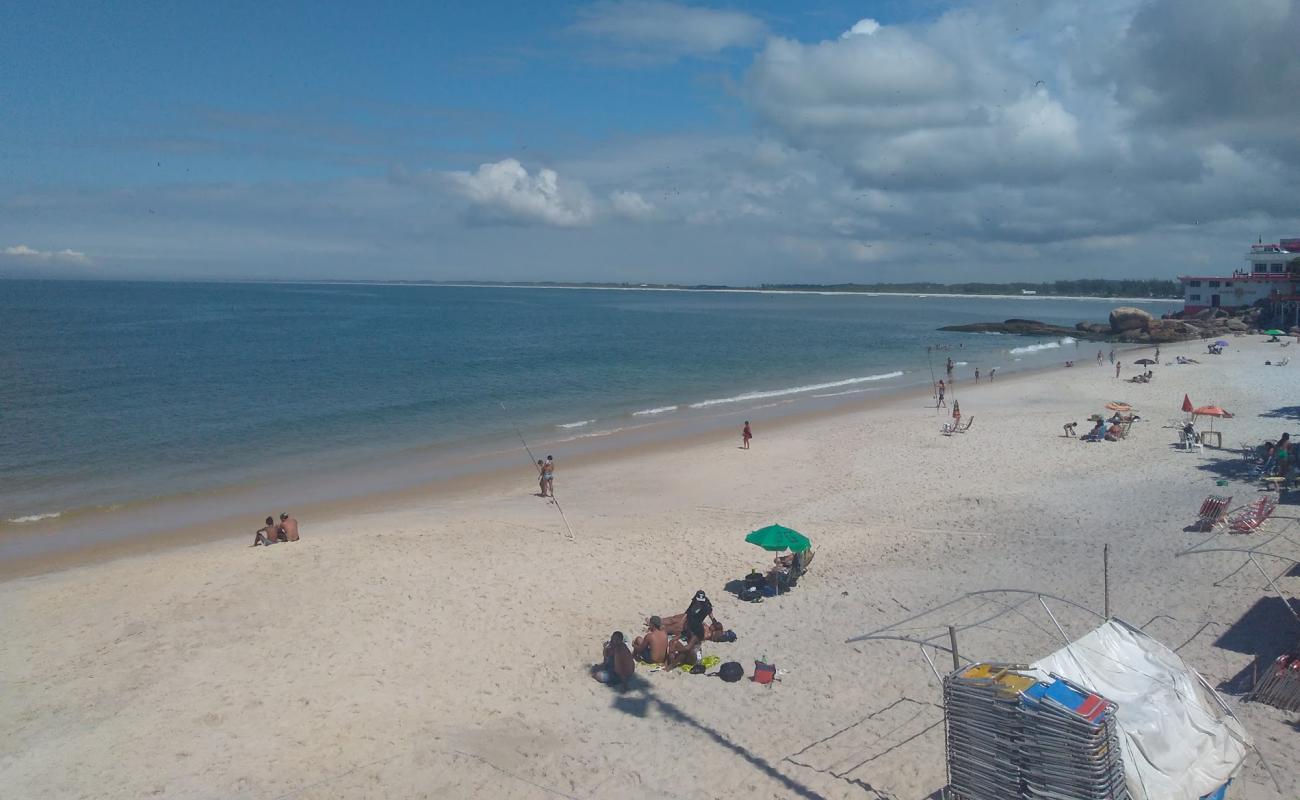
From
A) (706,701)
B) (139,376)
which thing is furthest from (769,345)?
(706,701)

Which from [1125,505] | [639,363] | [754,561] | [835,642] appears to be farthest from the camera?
[639,363]

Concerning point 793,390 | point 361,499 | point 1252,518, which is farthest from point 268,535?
point 793,390

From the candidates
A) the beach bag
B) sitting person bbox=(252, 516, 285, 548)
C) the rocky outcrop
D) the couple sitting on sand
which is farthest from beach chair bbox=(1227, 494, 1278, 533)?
the rocky outcrop

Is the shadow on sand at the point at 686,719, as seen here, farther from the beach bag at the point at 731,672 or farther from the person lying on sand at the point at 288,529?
the person lying on sand at the point at 288,529

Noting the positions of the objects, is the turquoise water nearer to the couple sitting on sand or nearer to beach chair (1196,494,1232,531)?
the couple sitting on sand

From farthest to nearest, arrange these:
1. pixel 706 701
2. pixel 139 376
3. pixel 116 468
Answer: pixel 139 376 → pixel 116 468 → pixel 706 701

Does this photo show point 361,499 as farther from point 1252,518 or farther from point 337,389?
point 337,389

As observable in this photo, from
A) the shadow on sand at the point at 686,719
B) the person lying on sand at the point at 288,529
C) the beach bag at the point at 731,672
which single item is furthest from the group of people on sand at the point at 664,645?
the person lying on sand at the point at 288,529

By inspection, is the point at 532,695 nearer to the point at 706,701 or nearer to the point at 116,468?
the point at 706,701
